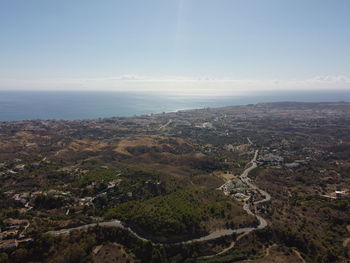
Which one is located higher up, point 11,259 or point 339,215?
point 11,259

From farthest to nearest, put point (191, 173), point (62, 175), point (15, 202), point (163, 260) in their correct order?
point (191, 173) < point (62, 175) < point (15, 202) < point (163, 260)

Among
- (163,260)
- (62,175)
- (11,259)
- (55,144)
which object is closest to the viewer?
(11,259)

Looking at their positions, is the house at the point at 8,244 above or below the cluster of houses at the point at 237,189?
above

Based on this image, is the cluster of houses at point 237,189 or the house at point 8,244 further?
the cluster of houses at point 237,189

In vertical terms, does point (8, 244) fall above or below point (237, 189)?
above

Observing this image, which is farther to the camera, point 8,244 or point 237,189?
point 237,189

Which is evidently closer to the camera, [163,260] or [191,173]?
[163,260]

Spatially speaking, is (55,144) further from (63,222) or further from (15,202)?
(63,222)

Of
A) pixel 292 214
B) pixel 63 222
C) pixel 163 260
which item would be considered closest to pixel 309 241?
pixel 292 214

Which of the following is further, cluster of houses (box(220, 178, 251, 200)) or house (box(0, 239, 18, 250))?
cluster of houses (box(220, 178, 251, 200))

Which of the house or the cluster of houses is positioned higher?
the house

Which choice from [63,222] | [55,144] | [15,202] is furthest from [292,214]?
[55,144]
